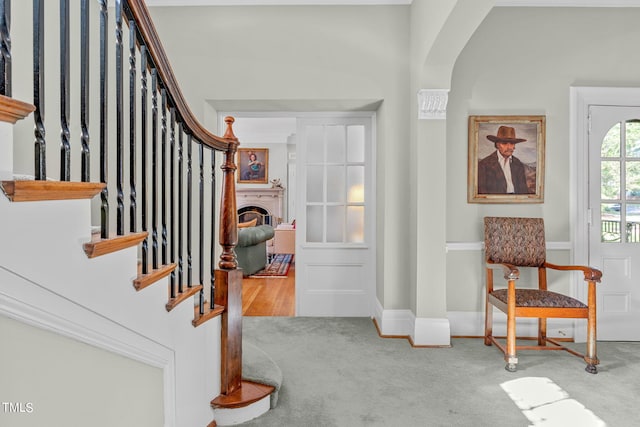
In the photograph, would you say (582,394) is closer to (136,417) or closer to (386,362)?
(386,362)

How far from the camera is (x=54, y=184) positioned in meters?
0.79

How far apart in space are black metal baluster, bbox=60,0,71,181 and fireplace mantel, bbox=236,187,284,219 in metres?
7.70

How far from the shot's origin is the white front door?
3.52 meters

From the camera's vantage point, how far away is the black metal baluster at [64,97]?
91 centimetres

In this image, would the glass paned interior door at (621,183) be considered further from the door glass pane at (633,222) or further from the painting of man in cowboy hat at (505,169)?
the painting of man in cowboy hat at (505,169)

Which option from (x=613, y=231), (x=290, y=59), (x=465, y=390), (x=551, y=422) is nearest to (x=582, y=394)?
(x=551, y=422)

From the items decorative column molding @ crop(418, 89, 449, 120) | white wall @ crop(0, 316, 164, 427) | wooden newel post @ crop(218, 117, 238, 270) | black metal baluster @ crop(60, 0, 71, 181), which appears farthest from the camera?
decorative column molding @ crop(418, 89, 449, 120)

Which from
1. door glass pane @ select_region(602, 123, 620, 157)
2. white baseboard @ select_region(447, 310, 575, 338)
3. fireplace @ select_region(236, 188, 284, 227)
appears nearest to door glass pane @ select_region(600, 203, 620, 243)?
door glass pane @ select_region(602, 123, 620, 157)

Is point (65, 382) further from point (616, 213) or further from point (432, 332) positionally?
point (616, 213)

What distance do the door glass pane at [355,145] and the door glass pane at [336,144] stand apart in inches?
1.9

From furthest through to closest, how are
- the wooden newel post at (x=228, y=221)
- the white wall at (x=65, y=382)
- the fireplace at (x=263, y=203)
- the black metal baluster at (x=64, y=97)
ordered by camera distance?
the fireplace at (x=263, y=203), the wooden newel post at (x=228, y=221), the black metal baluster at (x=64, y=97), the white wall at (x=65, y=382)

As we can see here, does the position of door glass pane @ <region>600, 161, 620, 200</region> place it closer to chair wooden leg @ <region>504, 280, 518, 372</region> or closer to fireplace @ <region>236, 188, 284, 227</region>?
chair wooden leg @ <region>504, 280, 518, 372</region>

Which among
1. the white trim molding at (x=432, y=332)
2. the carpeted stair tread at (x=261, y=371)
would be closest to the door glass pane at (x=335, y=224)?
the white trim molding at (x=432, y=332)

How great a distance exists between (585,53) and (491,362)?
259cm
